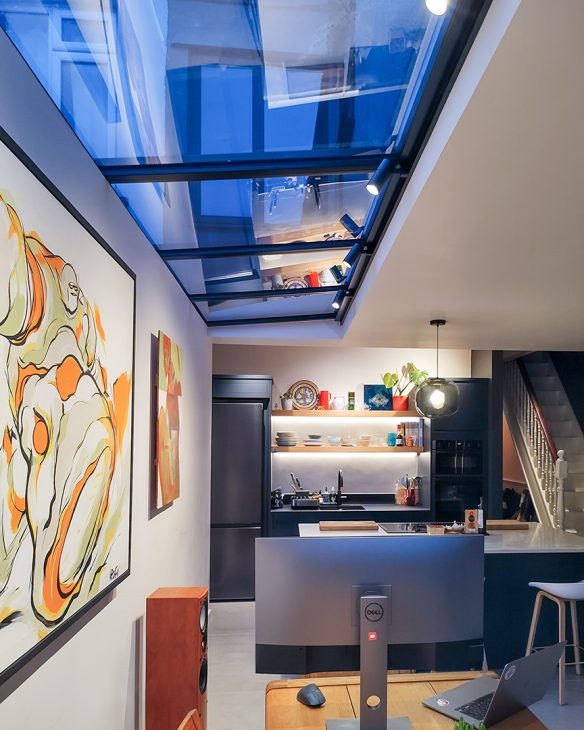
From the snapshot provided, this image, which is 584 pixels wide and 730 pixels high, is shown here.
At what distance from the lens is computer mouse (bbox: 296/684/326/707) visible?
208 centimetres

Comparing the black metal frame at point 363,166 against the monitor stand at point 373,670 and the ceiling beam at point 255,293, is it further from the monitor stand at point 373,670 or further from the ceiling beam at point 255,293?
the monitor stand at point 373,670

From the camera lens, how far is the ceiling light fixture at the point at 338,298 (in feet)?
15.0

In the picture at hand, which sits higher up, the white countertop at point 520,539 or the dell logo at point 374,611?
the dell logo at point 374,611

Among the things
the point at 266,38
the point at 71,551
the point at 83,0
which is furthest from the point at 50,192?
the point at 71,551

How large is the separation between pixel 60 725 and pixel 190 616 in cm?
96

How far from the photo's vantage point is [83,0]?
4.82ft

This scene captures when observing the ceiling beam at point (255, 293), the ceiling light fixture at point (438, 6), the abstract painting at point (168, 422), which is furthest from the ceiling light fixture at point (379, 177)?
the ceiling beam at point (255, 293)

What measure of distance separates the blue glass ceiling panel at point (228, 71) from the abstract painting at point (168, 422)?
1.22 meters

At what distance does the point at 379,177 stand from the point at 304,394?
4984 millimetres

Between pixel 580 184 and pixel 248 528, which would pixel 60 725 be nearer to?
pixel 580 184

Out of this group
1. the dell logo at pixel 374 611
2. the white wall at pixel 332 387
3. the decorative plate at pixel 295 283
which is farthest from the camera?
the white wall at pixel 332 387

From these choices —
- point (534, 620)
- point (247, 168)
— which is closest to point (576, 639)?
point (534, 620)

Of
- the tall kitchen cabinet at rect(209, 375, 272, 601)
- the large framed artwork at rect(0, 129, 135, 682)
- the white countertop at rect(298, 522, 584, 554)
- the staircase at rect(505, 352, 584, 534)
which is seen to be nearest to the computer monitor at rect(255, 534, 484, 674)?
the large framed artwork at rect(0, 129, 135, 682)

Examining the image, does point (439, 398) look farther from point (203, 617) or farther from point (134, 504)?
point (134, 504)
